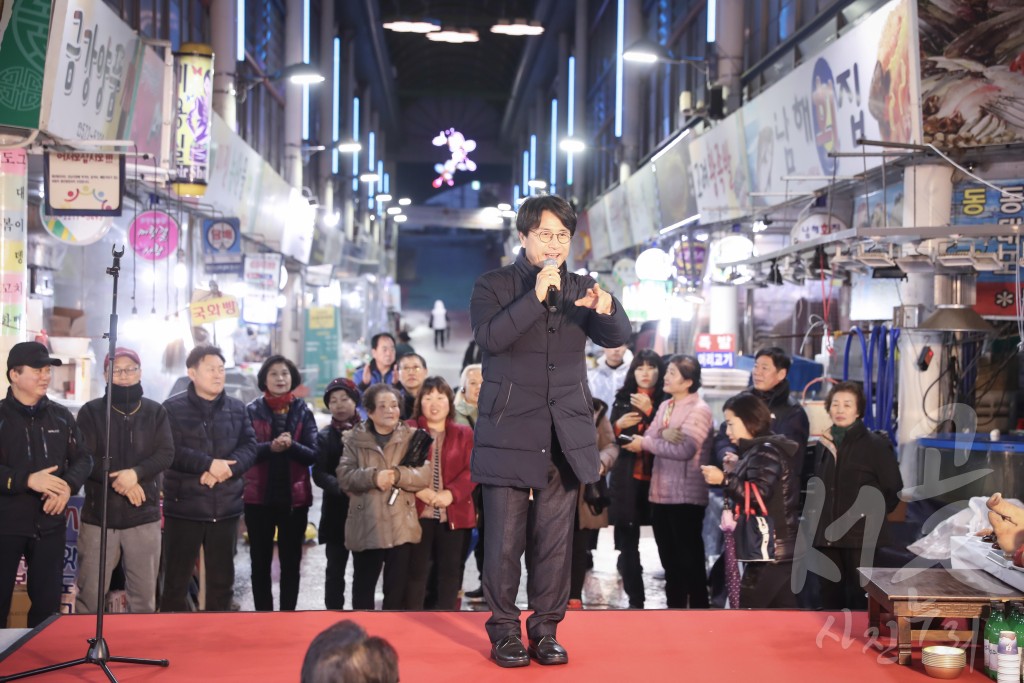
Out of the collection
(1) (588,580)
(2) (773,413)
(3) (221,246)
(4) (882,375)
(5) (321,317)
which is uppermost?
(3) (221,246)

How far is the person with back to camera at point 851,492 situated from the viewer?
6711mm

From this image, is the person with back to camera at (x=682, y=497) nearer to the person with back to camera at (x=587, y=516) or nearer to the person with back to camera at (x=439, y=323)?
the person with back to camera at (x=587, y=516)

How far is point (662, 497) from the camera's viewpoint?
7.41m

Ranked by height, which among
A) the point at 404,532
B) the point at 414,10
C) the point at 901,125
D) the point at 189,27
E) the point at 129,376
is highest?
the point at 414,10

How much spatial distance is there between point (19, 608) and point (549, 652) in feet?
12.3

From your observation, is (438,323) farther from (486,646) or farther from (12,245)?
(486,646)

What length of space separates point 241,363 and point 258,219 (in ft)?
8.39

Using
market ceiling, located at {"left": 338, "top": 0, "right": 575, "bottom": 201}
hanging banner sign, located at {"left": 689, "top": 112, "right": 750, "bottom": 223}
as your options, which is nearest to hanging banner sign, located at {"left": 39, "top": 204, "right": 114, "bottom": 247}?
hanging banner sign, located at {"left": 689, "top": 112, "right": 750, "bottom": 223}

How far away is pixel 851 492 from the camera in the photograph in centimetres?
672

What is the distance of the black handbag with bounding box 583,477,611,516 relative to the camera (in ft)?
21.0

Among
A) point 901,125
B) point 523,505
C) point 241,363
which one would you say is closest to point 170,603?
point 523,505

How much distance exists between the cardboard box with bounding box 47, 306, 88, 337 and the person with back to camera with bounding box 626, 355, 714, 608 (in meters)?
6.25

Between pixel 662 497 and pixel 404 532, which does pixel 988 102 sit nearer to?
pixel 662 497

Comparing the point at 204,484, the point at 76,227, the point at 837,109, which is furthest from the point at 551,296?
the point at 837,109
